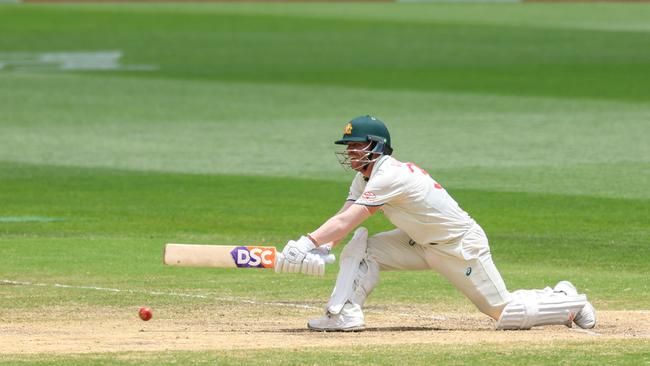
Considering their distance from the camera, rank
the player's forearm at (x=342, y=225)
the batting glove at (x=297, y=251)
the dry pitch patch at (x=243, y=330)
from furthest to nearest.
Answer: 1. the player's forearm at (x=342, y=225)
2. the batting glove at (x=297, y=251)
3. the dry pitch patch at (x=243, y=330)

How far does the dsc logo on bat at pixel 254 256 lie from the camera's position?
11.2 metres

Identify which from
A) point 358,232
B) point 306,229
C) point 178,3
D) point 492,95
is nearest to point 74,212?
point 306,229

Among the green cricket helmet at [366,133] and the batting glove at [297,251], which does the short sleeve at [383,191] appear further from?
the batting glove at [297,251]

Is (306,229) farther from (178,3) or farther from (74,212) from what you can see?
(178,3)

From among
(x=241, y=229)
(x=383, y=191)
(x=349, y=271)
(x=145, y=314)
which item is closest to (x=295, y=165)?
(x=241, y=229)

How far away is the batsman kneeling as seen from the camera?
440 inches

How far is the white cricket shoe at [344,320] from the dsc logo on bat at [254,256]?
60 cm

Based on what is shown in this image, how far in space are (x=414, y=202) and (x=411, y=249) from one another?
52cm

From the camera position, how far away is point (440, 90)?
33.8 meters

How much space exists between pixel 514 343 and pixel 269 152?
14328 millimetres

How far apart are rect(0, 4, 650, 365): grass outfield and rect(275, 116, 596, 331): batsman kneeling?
1.23 ft

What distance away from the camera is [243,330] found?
37.5 feet

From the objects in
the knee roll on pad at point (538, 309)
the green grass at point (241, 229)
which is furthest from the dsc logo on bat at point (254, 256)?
the green grass at point (241, 229)

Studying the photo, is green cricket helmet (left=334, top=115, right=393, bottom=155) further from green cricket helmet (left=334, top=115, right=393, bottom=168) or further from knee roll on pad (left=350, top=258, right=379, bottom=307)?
knee roll on pad (left=350, top=258, right=379, bottom=307)
